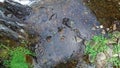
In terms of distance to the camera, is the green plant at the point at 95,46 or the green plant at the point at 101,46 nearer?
the green plant at the point at 101,46

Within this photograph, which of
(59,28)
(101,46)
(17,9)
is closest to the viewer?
(101,46)

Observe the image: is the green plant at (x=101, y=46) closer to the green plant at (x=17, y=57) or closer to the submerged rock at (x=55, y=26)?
the submerged rock at (x=55, y=26)

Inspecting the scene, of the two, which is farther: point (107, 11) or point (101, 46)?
point (107, 11)

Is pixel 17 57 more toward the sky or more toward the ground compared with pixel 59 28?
more toward the ground

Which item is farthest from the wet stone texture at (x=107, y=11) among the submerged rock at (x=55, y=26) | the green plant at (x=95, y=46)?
the green plant at (x=95, y=46)

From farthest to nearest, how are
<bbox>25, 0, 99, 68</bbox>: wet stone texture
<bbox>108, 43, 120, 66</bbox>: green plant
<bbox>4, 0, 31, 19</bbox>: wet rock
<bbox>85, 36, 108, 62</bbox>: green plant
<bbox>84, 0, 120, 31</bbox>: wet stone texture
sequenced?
<bbox>4, 0, 31, 19</bbox>: wet rock < <bbox>84, 0, 120, 31</bbox>: wet stone texture < <bbox>25, 0, 99, 68</bbox>: wet stone texture < <bbox>85, 36, 108, 62</bbox>: green plant < <bbox>108, 43, 120, 66</bbox>: green plant

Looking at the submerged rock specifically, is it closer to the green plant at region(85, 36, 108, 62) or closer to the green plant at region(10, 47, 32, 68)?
the green plant at region(85, 36, 108, 62)

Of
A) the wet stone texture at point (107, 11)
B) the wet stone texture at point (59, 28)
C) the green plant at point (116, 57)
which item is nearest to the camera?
the green plant at point (116, 57)

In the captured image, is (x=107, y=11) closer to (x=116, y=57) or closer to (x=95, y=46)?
(x=95, y=46)

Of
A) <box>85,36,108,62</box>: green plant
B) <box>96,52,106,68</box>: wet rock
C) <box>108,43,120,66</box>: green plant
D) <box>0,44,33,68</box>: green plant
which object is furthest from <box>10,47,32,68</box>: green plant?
<box>108,43,120,66</box>: green plant

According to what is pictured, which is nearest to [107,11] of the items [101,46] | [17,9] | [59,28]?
[101,46]
